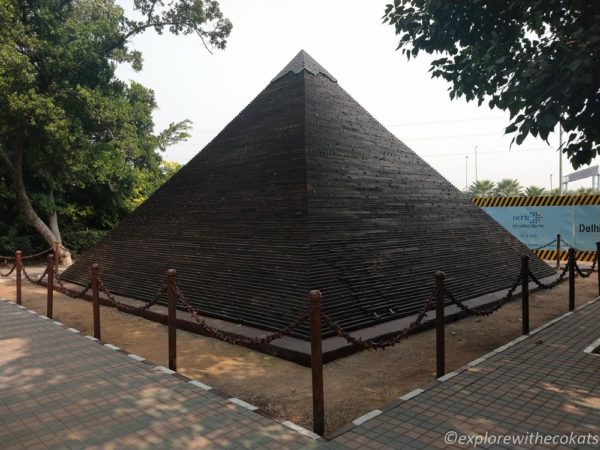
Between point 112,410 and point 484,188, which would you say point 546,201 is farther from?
point 484,188

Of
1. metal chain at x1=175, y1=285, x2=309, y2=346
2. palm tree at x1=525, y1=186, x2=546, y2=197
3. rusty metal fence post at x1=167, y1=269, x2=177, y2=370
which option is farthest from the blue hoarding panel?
palm tree at x1=525, y1=186, x2=546, y2=197

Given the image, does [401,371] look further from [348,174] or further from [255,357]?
[348,174]

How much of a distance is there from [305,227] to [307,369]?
2210mm

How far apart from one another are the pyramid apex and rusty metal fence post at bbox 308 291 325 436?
7.49 m

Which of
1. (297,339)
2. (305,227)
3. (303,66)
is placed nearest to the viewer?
(297,339)

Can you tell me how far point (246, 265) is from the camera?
253 inches

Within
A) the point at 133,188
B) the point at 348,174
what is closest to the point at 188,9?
the point at 133,188

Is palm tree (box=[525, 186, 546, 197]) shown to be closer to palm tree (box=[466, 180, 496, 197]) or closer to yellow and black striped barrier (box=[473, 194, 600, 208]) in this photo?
palm tree (box=[466, 180, 496, 197])

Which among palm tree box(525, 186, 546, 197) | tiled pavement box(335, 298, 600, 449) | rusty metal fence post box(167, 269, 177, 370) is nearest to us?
tiled pavement box(335, 298, 600, 449)

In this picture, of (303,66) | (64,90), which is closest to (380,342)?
(303,66)

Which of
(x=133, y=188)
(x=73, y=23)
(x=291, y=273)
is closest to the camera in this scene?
(x=291, y=273)

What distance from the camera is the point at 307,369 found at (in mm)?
4480

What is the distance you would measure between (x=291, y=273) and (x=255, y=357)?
4.05ft

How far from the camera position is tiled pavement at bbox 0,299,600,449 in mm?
2926
